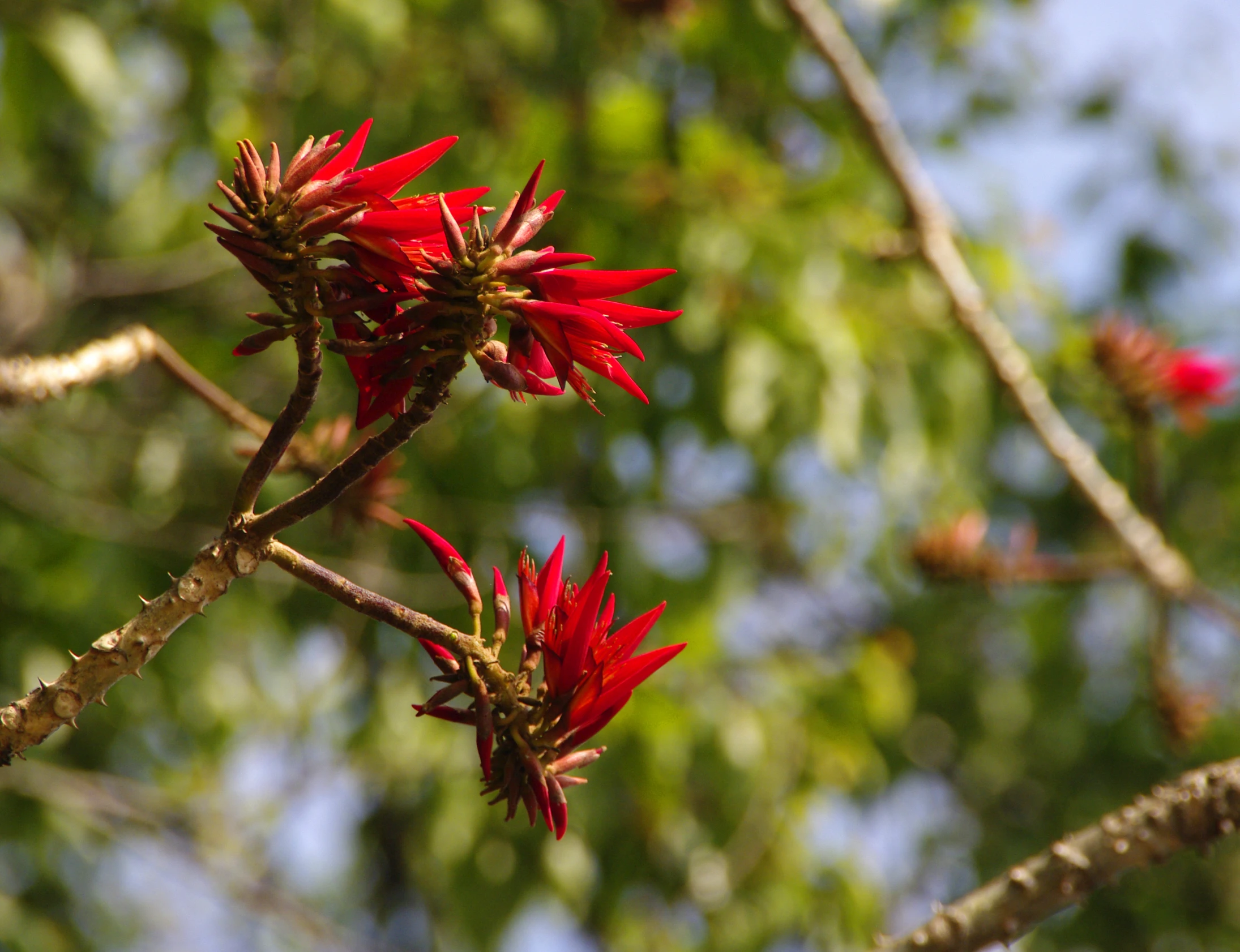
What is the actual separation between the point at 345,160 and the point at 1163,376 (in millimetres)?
1672

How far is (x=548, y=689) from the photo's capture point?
0.61 metres

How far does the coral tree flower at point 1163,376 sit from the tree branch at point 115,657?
1.69 meters

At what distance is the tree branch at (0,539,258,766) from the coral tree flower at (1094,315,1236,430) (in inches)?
66.4

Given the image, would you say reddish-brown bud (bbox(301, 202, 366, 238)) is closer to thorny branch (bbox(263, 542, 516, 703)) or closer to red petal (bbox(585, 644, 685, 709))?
thorny branch (bbox(263, 542, 516, 703))

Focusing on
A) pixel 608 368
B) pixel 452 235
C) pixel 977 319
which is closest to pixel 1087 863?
pixel 608 368

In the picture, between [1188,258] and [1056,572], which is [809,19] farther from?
[1188,258]

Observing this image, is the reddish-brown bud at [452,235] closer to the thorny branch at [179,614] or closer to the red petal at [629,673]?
the thorny branch at [179,614]

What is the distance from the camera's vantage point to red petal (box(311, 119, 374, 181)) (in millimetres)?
575

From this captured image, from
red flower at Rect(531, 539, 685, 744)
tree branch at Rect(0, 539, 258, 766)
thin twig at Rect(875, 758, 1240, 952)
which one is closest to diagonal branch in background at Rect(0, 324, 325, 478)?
tree branch at Rect(0, 539, 258, 766)

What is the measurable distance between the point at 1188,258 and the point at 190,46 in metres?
2.82

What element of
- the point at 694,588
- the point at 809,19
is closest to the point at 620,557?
the point at 694,588

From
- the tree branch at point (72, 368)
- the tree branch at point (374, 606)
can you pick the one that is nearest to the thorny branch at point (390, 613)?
the tree branch at point (374, 606)

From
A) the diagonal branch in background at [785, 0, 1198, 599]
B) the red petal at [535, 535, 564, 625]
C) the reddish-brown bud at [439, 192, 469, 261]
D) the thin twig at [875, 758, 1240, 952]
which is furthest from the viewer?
the diagonal branch in background at [785, 0, 1198, 599]

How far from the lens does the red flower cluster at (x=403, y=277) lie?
21.3 inches
